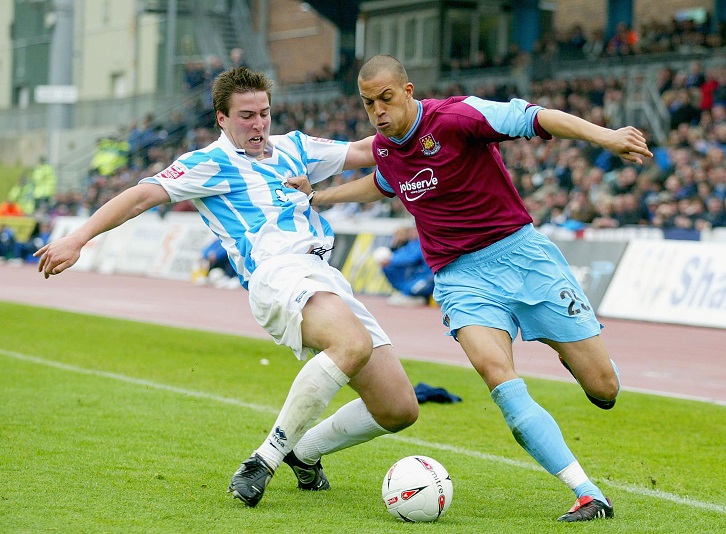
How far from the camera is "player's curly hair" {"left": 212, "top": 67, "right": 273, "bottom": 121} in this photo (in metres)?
5.96

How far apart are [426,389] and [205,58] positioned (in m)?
36.2

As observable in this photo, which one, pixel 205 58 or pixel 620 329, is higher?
pixel 205 58

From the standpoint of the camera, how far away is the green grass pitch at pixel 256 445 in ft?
17.7

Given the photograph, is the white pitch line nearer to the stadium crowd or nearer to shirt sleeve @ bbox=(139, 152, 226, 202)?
shirt sleeve @ bbox=(139, 152, 226, 202)

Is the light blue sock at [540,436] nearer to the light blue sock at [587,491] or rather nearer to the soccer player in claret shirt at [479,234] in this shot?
the light blue sock at [587,491]

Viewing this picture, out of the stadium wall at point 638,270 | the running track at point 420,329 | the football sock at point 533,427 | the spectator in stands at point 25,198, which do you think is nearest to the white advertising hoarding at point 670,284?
the stadium wall at point 638,270

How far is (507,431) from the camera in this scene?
326 inches

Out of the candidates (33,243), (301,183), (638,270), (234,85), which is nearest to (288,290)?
(301,183)

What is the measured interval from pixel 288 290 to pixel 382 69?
1207 mm

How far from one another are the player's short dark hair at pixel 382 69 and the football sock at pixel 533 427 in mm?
1633

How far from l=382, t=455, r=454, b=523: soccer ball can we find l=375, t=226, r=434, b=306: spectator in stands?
13946mm

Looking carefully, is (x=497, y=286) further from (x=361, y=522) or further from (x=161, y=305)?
→ (x=161, y=305)

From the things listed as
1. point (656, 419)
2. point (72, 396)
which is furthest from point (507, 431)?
point (72, 396)

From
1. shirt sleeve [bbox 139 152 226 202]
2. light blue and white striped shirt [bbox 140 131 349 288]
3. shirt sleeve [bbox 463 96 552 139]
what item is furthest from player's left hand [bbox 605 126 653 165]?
shirt sleeve [bbox 139 152 226 202]
